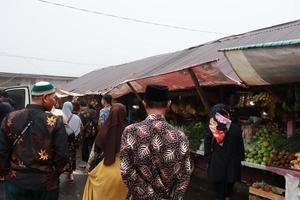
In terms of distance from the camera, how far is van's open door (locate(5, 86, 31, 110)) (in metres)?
9.04

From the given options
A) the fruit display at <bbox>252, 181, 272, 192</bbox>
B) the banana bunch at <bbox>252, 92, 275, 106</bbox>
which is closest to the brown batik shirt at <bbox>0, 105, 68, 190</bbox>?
the fruit display at <bbox>252, 181, 272, 192</bbox>

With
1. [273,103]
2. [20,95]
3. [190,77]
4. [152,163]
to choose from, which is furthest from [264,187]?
[20,95]

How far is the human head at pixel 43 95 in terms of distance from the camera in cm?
383

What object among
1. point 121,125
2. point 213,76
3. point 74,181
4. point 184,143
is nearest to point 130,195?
point 184,143

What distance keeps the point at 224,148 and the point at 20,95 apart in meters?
5.23

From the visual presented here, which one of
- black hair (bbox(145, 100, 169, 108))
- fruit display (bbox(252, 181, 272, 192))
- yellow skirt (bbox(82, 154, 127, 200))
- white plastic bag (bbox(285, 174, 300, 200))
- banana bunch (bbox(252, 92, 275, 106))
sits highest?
black hair (bbox(145, 100, 169, 108))

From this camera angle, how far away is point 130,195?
301cm

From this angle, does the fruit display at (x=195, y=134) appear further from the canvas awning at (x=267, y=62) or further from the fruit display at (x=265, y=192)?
the canvas awning at (x=267, y=62)

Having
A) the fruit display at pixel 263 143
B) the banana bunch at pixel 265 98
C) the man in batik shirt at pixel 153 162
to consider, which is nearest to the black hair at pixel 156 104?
the man in batik shirt at pixel 153 162

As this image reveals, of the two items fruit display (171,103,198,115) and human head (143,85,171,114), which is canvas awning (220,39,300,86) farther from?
fruit display (171,103,198,115)

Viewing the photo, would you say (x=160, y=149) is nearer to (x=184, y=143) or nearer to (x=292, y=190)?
(x=184, y=143)

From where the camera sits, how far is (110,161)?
15.2 ft

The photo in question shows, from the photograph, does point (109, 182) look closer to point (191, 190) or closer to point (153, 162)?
point (153, 162)

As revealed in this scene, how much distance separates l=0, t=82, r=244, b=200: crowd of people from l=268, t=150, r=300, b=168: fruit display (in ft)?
2.04
